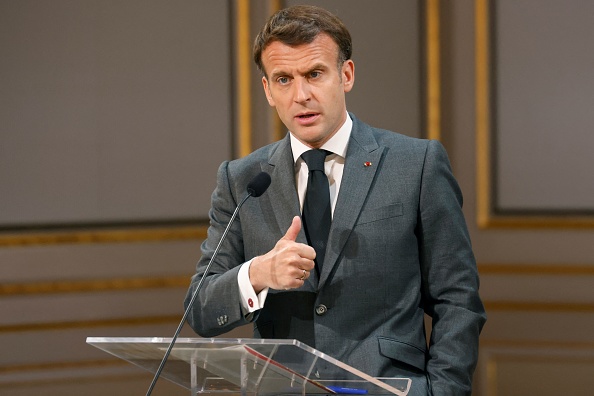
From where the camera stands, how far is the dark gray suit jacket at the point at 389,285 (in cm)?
185

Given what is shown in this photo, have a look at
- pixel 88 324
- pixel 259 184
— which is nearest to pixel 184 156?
pixel 88 324

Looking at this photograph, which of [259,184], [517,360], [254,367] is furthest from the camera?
[517,360]

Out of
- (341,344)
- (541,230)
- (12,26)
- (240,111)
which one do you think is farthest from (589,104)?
(12,26)

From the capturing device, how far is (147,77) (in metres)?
3.32

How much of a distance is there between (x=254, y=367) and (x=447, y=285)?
560 mm

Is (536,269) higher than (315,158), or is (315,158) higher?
(315,158)

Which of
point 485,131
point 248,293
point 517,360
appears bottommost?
point 517,360

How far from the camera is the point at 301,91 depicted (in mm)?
1890

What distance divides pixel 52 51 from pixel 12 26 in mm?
159

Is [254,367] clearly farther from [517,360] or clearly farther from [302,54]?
[517,360]

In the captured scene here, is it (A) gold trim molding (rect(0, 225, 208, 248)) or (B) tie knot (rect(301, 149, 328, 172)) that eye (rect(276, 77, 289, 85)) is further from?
(A) gold trim molding (rect(0, 225, 208, 248))

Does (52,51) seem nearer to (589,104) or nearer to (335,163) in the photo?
(335,163)

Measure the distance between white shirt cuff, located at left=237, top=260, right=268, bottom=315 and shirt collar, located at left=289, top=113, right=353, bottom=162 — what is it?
291 millimetres

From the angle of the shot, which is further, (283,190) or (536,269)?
(536,269)
